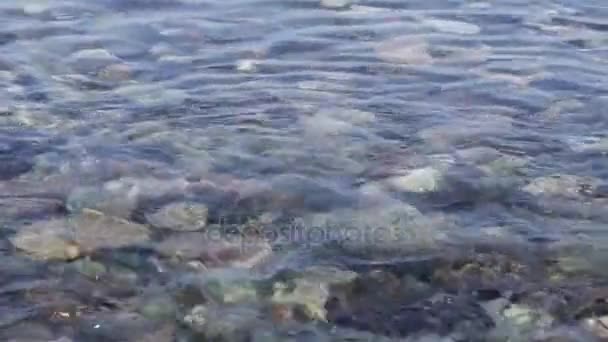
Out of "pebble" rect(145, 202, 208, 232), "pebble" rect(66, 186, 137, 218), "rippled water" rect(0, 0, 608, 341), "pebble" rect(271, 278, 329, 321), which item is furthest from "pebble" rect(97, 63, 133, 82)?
"pebble" rect(271, 278, 329, 321)

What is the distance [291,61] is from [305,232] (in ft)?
9.77

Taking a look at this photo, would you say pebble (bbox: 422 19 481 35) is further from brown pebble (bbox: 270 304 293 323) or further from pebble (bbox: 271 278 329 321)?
brown pebble (bbox: 270 304 293 323)

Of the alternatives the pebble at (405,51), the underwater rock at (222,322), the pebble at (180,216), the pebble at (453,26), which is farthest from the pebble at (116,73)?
the underwater rock at (222,322)

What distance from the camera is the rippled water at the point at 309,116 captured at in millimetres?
6191

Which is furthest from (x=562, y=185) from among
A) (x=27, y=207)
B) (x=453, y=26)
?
(x=453, y=26)

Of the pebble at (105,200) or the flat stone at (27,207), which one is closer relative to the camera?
the flat stone at (27,207)

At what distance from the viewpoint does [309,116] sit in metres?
7.55

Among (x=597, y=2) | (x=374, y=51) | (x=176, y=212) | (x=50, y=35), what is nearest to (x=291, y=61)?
(x=374, y=51)

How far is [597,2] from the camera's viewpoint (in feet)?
33.9

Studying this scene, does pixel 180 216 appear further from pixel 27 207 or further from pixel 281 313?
pixel 281 313

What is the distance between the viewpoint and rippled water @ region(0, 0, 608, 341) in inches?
244

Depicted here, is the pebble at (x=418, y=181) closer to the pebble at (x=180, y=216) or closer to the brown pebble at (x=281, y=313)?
the pebble at (x=180, y=216)

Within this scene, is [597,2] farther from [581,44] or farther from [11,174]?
[11,174]

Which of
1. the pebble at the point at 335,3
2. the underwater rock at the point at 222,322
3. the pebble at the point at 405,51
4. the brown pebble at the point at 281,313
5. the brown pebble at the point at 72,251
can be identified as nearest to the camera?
the underwater rock at the point at 222,322
